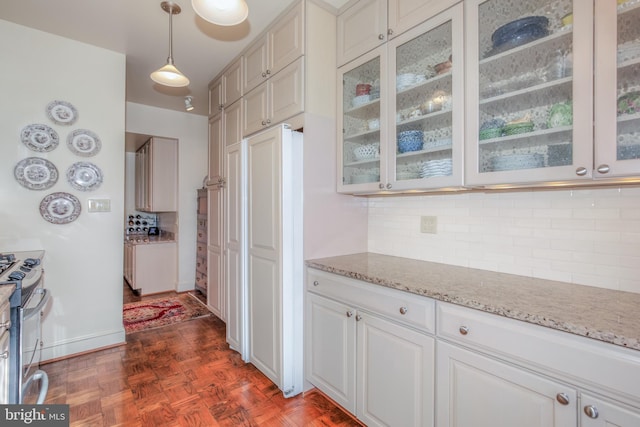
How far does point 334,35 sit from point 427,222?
4.71 feet

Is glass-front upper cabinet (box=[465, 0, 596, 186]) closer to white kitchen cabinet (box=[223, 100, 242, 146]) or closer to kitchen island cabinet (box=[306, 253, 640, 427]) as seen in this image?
kitchen island cabinet (box=[306, 253, 640, 427])

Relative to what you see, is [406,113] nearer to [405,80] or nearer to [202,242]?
[405,80]

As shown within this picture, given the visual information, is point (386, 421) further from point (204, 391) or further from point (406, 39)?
point (406, 39)

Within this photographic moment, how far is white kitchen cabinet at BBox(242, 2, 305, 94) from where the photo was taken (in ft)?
6.66

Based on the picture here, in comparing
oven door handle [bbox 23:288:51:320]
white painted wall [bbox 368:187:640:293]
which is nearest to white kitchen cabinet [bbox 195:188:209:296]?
oven door handle [bbox 23:288:51:320]

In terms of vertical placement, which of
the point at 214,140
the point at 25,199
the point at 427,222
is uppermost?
the point at 214,140

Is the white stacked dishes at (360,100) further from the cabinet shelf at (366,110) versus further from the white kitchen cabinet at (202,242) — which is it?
the white kitchen cabinet at (202,242)

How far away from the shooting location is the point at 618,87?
1062 mm

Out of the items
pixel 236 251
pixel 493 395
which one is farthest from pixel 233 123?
pixel 493 395

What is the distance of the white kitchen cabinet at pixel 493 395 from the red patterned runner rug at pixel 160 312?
2870 mm

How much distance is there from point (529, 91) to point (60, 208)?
3266 millimetres

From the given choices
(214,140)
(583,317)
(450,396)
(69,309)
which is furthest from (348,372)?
(214,140)

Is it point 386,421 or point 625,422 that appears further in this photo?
point 386,421

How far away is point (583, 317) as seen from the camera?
97cm
